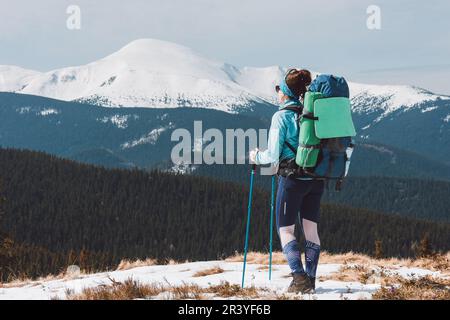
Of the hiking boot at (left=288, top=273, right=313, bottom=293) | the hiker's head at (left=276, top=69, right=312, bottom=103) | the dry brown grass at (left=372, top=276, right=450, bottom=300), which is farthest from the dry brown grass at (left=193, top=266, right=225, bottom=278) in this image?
the hiker's head at (left=276, top=69, right=312, bottom=103)

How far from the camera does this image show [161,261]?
1672cm

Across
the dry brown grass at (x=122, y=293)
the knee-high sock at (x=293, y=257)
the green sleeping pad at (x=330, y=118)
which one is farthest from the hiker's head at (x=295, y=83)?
the dry brown grass at (x=122, y=293)

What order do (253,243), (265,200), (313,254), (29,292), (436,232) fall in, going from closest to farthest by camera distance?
(313,254), (29,292), (253,243), (436,232), (265,200)

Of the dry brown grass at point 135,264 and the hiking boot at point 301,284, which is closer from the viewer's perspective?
the hiking boot at point 301,284

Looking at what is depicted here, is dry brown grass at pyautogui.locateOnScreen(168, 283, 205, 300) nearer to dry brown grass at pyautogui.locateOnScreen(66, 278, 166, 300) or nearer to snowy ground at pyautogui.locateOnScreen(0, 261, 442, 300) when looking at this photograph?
snowy ground at pyautogui.locateOnScreen(0, 261, 442, 300)

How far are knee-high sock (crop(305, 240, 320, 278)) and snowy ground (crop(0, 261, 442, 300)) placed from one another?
325 mm

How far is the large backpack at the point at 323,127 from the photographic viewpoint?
8914 millimetres

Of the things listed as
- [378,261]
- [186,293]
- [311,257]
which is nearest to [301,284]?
[311,257]

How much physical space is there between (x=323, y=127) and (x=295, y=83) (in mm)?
1106

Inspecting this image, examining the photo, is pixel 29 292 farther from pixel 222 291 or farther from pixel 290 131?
pixel 290 131

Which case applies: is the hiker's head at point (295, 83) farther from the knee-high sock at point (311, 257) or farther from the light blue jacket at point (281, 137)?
the knee-high sock at point (311, 257)

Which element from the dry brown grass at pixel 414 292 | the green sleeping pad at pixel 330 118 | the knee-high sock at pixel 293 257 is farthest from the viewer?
the knee-high sock at pixel 293 257

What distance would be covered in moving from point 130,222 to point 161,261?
182630 millimetres
